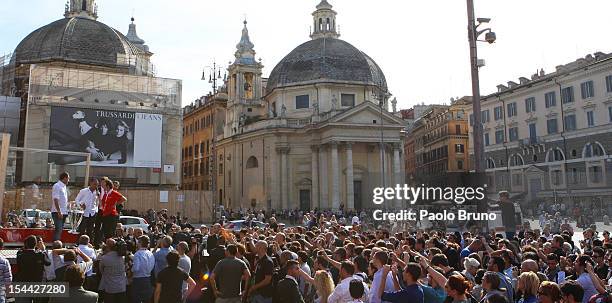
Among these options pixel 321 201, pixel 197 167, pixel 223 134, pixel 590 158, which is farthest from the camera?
pixel 197 167

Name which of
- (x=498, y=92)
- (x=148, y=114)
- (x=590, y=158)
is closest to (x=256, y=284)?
(x=148, y=114)

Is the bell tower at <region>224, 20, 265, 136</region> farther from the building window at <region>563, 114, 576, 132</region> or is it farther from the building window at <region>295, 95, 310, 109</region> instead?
the building window at <region>563, 114, 576, 132</region>

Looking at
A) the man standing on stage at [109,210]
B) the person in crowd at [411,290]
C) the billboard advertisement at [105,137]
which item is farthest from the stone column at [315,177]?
the person in crowd at [411,290]

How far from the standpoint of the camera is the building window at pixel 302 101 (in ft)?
180

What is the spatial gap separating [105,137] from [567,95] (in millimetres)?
39811

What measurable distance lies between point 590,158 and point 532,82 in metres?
10.3

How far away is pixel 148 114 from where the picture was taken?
1416 inches

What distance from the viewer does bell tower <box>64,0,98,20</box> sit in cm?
5828

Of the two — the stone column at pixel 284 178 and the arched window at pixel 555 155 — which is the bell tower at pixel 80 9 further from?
the arched window at pixel 555 155

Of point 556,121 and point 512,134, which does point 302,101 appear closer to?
point 512,134

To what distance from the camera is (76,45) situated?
47.4 m

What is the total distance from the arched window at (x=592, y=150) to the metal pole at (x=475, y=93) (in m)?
38.0

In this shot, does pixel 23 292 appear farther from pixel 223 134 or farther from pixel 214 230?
pixel 223 134

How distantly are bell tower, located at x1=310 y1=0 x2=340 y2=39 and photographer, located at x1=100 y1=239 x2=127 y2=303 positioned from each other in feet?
180
